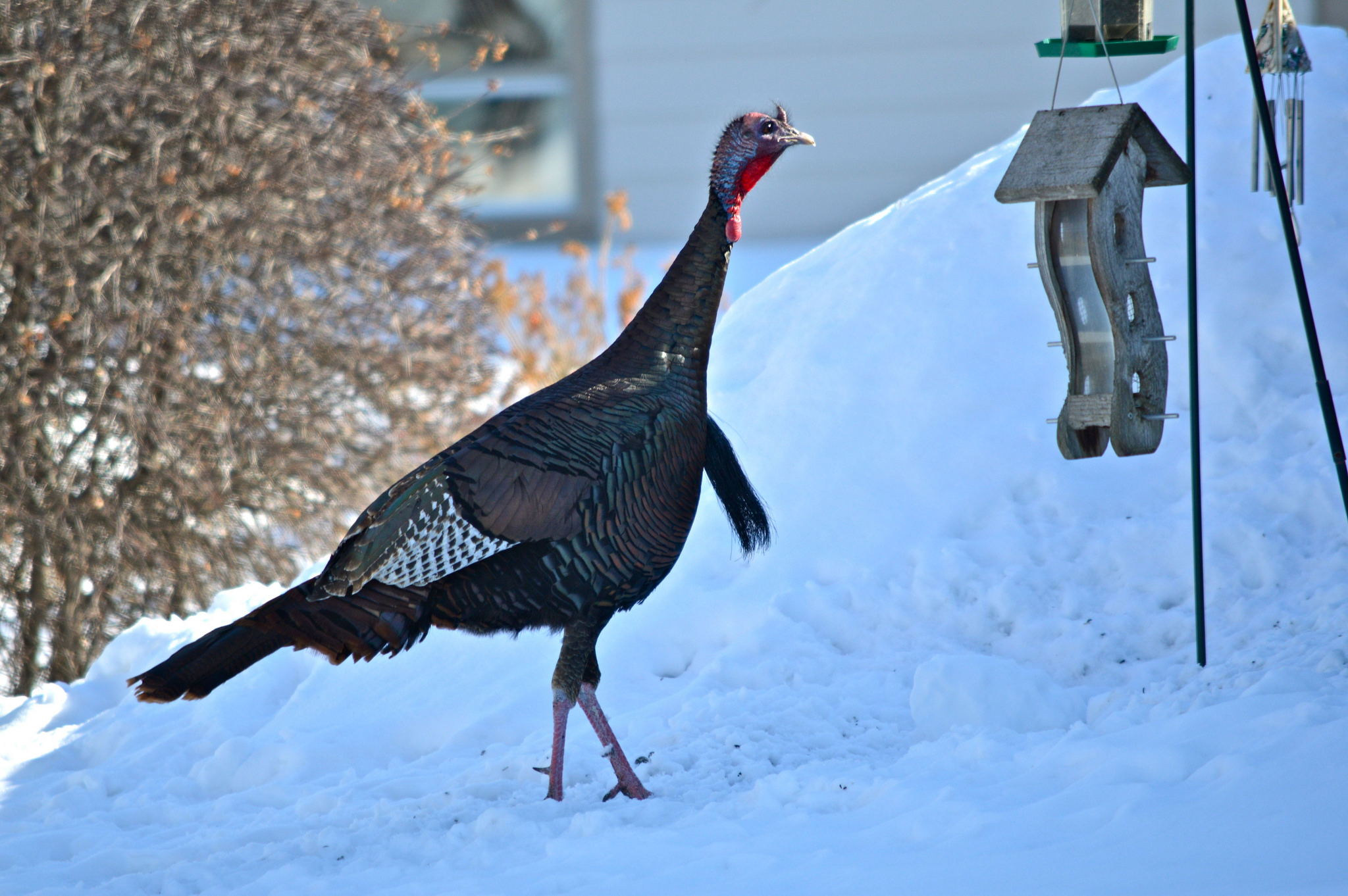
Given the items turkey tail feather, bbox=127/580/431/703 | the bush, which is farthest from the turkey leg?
the bush

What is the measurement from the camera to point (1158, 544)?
14.3 ft

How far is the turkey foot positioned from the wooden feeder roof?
5.46ft

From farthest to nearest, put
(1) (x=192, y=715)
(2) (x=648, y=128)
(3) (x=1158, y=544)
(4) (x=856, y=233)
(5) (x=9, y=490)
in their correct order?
(2) (x=648, y=128)
(4) (x=856, y=233)
(5) (x=9, y=490)
(1) (x=192, y=715)
(3) (x=1158, y=544)

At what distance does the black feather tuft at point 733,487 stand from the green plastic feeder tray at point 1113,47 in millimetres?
1292

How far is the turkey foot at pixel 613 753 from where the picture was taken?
3625 mm

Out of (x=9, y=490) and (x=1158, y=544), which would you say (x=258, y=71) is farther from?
(x=1158, y=544)

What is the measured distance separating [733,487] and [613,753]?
76cm

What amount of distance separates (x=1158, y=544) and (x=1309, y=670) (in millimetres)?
858

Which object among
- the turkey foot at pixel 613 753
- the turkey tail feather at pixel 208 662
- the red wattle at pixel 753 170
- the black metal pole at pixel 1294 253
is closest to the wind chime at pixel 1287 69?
the black metal pole at pixel 1294 253

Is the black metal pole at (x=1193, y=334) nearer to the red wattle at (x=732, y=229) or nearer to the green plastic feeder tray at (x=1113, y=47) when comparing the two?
the green plastic feeder tray at (x=1113, y=47)

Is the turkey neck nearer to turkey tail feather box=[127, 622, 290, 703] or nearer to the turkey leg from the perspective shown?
the turkey leg

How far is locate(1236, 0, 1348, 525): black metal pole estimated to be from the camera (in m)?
3.40

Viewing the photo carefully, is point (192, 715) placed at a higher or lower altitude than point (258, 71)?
lower

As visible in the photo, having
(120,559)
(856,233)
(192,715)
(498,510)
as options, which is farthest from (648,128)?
(498,510)
